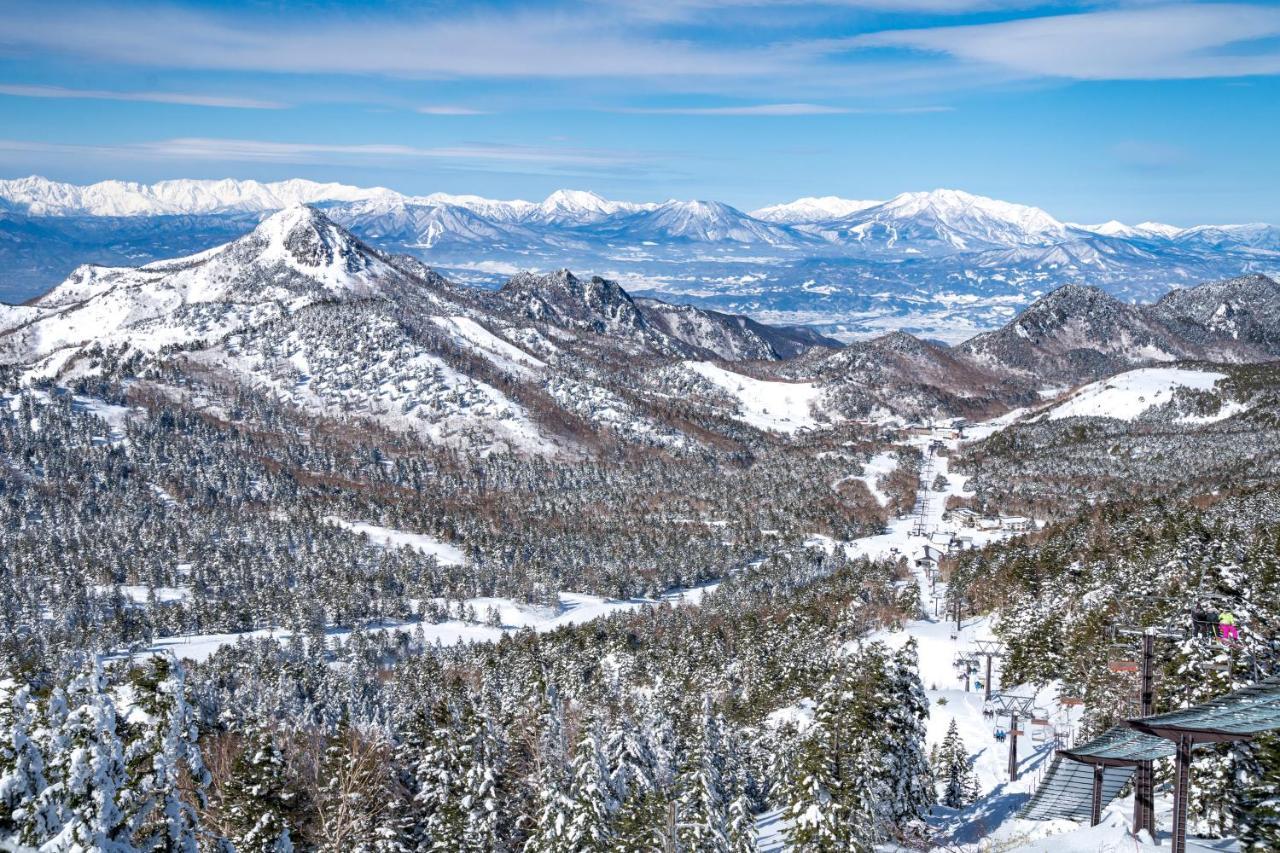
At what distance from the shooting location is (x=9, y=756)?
1806cm

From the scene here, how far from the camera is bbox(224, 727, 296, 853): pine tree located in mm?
32594

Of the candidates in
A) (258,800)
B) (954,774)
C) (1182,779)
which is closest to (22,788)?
(258,800)

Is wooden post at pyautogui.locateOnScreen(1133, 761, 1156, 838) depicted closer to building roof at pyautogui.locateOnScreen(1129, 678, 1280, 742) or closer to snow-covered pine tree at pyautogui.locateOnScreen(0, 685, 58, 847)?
building roof at pyautogui.locateOnScreen(1129, 678, 1280, 742)

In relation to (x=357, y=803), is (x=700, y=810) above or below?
below

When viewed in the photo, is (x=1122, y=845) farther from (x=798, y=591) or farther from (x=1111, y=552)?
(x=798, y=591)

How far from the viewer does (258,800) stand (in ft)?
110

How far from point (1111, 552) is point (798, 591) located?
69189 millimetres

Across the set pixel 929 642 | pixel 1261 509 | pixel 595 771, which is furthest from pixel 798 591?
pixel 595 771

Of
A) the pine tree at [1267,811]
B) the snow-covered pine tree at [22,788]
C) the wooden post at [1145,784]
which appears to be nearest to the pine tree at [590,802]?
the wooden post at [1145,784]

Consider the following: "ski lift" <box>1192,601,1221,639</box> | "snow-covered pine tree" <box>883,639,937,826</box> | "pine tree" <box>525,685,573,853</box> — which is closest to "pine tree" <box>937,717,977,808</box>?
"snow-covered pine tree" <box>883,639,937,826</box>

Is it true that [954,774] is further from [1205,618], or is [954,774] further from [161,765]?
[161,765]

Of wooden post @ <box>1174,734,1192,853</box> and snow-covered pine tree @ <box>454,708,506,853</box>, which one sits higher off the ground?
wooden post @ <box>1174,734,1192,853</box>

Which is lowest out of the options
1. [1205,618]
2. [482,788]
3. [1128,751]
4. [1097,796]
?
[482,788]

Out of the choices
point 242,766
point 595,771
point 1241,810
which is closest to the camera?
point 1241,810
